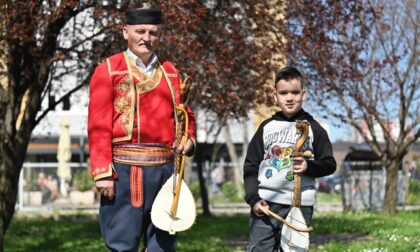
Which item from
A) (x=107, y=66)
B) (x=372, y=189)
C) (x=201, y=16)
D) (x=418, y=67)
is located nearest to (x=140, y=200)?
(x=107, y=66)

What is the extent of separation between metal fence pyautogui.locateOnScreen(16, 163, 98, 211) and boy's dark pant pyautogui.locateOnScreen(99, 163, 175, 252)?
22.4 meters

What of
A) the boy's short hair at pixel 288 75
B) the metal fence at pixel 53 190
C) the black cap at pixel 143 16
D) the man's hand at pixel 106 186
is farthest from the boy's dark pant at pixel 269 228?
the metal fence at pixel 53 190

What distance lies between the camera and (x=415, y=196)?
28.8 meters

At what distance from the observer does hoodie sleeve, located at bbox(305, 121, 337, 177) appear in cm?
593

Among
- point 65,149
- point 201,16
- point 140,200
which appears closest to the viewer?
point 140,200

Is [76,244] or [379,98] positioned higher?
[379,98]

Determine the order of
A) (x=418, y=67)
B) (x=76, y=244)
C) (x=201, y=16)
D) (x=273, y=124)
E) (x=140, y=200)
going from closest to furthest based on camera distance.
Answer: (x=140, y=200) → (x=273, y=124) → (x=201, y=16) → (x=76, y=244) → (x=418, y=67)

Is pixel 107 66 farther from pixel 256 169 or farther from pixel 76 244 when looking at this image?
pixel 76 244

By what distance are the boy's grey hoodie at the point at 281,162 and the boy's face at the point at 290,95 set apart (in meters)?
0.07

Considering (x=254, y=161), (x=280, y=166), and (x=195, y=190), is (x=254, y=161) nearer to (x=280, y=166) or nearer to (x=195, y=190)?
(x=280, y=166)

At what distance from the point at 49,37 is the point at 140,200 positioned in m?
6.84

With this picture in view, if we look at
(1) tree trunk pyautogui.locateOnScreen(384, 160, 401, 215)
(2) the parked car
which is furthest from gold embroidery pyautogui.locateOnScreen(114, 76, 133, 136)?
(2) the parked car

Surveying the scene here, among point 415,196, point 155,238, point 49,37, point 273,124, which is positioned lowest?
point 415,196

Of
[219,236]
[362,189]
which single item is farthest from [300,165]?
[362,189]
